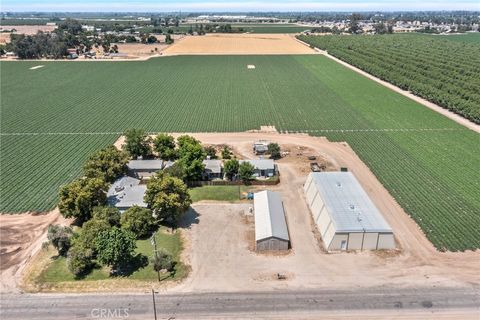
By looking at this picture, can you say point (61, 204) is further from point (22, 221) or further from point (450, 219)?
point (450, 219)

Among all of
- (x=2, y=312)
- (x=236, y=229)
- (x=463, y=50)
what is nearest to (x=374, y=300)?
(x=236, y=229)

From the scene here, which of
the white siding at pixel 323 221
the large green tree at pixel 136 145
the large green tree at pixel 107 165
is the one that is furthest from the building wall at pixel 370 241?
the large green tree at pixel 136 145

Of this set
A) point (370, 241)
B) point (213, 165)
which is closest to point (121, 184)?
point (213, 165)

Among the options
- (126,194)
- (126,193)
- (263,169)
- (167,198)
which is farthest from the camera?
(263,169)

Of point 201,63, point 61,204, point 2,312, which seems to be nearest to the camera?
point 2,312

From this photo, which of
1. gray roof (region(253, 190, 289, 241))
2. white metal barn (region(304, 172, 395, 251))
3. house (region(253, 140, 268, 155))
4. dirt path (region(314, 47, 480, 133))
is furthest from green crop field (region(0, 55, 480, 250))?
gray roof (region(253, 190, 289, 241))

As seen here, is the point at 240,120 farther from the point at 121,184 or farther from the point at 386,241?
the point at 386,241
